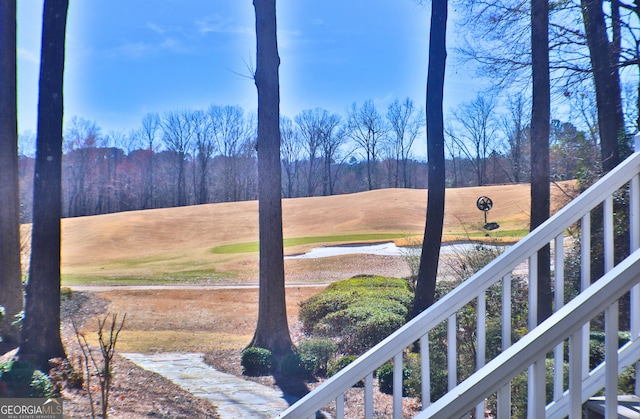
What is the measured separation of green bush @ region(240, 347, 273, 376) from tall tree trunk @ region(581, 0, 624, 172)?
356cm

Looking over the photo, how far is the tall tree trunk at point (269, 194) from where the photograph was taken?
435 centimetres

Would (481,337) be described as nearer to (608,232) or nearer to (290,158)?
(608,232)

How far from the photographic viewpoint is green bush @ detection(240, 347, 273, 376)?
4.04 metres

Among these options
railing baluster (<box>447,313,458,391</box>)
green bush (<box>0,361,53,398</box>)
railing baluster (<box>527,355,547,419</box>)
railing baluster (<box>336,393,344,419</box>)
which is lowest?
green bush (<box>0,361,53,398</box>)

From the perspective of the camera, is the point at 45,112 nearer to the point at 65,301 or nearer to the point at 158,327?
the point at 65,301

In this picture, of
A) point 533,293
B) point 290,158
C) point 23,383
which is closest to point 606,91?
point 290,158

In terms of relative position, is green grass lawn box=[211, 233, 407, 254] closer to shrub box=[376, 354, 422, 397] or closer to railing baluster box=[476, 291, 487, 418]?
shrub box=[376, 354, 422, 397]

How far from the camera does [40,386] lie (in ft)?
10.0

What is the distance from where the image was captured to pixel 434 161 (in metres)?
4.63

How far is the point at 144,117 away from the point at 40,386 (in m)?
2.58

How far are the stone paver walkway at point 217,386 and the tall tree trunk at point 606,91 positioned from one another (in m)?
3.67

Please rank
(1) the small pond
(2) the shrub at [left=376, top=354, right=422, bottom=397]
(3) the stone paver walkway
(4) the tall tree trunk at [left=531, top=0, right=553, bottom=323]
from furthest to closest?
(1) the small pond → (4) the tall tree trunk at [left=531, top=0, right=553, bottom=323] → (2) the shrub at [left=376, top=354, right=422, bottom=397] → (3) the stone paver walkway

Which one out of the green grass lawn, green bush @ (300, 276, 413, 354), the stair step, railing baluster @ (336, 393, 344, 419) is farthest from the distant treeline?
railing baluster @ (336, 393, 344, 419)

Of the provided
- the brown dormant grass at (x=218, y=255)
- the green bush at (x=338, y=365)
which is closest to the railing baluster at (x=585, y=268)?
the green bush at (x=338, y=365)
